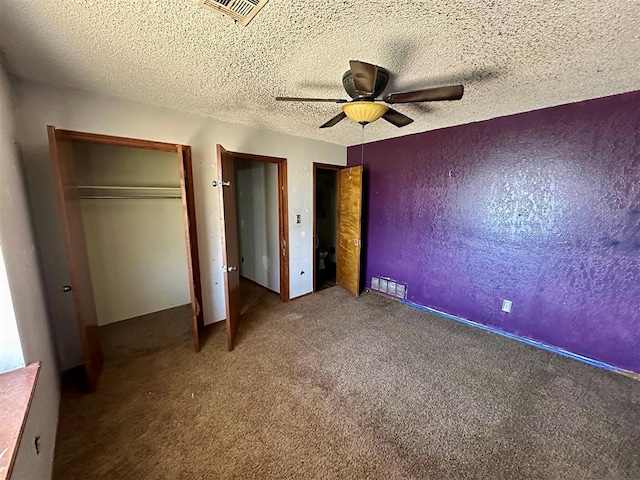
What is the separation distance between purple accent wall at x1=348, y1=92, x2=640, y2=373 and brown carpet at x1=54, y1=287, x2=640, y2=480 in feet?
1.38

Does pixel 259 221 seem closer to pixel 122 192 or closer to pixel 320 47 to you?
pixel 122 192

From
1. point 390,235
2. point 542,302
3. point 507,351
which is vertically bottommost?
point 507,351

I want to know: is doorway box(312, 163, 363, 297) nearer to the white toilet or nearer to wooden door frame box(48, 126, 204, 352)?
the white toilet

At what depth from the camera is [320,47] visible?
1.50 m

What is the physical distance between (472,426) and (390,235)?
2475 millimetres

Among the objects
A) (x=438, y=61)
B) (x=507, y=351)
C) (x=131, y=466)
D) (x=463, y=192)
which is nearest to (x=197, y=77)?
(x=438, y=61)

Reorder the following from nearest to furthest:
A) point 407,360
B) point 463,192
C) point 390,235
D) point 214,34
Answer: point 214,34 < point 407,360 < point 463,192 < point 390,235

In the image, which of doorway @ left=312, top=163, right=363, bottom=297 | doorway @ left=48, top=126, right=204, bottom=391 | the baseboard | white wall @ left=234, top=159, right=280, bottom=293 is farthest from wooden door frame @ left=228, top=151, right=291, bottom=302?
the baseboard

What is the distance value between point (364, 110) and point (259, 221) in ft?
9.09

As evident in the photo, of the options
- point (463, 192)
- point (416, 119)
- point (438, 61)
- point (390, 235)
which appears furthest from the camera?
point (390, 235)

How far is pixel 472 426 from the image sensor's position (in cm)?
171

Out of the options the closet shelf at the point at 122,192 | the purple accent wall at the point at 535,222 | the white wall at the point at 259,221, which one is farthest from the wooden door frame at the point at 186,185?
the purple accent wall at the point at 535,222

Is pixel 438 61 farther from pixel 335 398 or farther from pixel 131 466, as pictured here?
pixel 131 466

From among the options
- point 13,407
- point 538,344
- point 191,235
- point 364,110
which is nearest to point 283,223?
point 191,235
